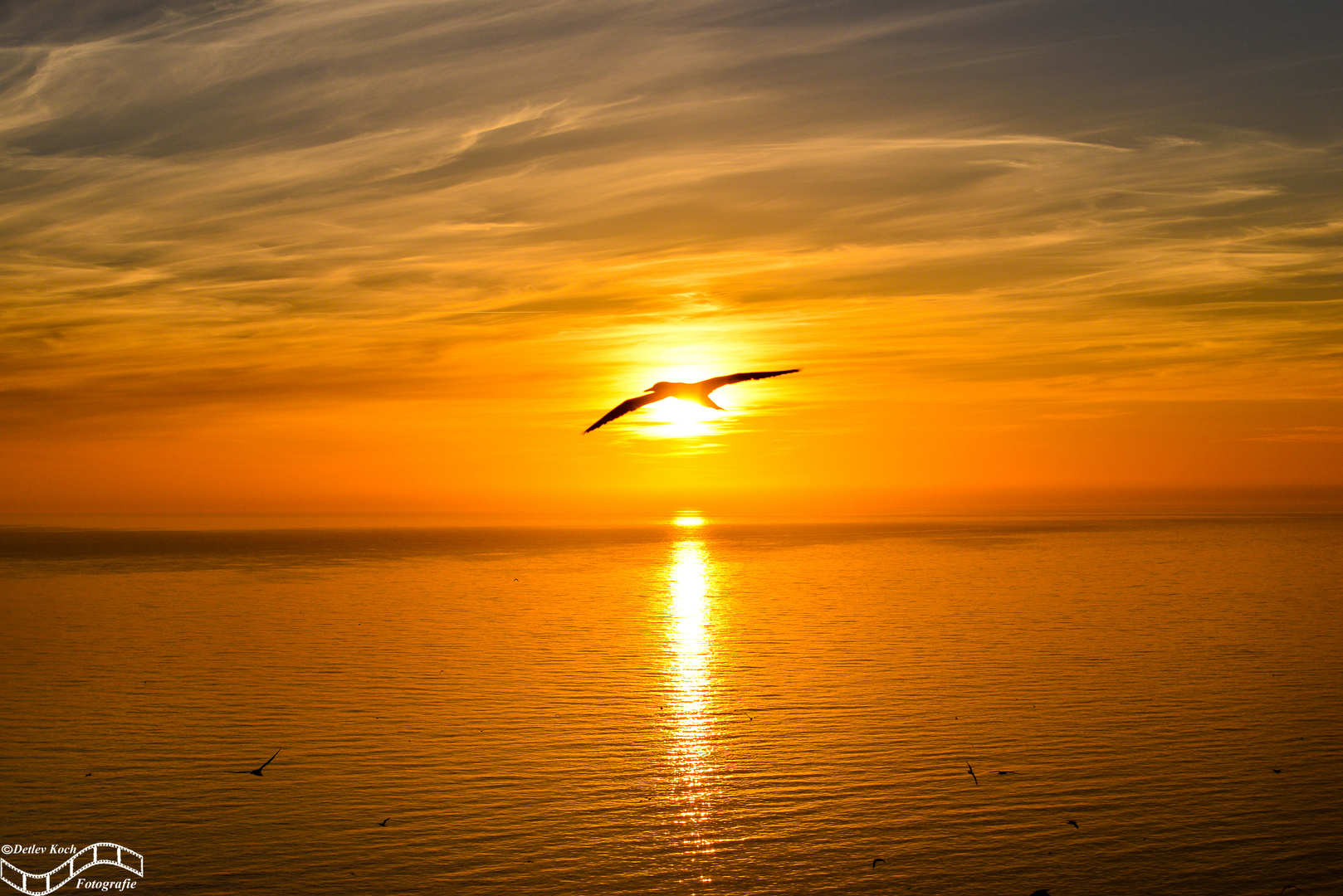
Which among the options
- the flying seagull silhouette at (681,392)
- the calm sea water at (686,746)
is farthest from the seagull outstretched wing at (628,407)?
the calm sea water at (686,746)

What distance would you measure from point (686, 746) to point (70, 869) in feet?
67.3

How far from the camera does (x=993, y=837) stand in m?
29.8

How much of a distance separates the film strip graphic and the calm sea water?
42 cm

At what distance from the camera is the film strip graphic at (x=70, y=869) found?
27.2 m

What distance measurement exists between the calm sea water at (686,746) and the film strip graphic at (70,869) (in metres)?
0.42

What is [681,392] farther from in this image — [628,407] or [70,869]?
[70,869]

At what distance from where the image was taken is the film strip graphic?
2723 cm

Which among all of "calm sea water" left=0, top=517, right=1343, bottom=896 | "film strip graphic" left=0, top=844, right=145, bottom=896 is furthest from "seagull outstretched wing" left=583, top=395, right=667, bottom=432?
"film strip graphic" left=0, top=844, right=145, bottom=896

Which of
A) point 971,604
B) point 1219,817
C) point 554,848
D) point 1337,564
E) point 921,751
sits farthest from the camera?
point 1337,564

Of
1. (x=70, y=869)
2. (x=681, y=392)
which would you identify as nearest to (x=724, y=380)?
(x=681, y=392)

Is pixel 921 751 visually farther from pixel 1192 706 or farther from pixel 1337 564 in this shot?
pixel 1337 564

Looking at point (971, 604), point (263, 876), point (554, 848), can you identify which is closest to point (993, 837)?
point (554, 848)

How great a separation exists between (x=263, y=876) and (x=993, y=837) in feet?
67.4

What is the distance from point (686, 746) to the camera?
129 feet
